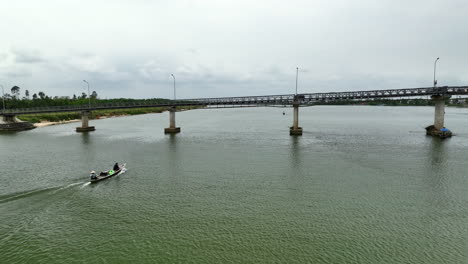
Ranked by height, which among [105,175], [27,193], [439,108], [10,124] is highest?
[439,108]

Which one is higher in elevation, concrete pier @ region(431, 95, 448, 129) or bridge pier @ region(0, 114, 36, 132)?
concrete pier @ region(431, 95, 448, 129)

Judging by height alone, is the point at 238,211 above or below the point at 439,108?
below

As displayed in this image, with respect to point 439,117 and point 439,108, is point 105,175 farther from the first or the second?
point 439,117

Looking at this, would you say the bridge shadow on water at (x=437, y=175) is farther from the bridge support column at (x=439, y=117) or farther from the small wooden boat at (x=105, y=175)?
the small wooden boat at (x=105, y=175)

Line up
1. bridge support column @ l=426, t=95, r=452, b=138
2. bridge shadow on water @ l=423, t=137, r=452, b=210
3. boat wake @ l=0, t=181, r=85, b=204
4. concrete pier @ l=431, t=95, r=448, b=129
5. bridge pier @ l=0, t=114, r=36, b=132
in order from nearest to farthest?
1. boat wake @ l=0, t=181, r=85, b=204
2. bridge shadow on water @ l=423, t=137, r=452, b=210
3. bridge support column @ l=426, t=95, r=452, b=138
4. concrete pier @ l=431, t=95, r=448, b=129
5. bridge pier @ l=0, t=114, r=36, b=132

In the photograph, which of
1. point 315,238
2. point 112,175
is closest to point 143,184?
point 112,175

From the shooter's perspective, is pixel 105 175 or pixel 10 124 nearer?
pixel 105 175

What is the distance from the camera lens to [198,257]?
17125mm

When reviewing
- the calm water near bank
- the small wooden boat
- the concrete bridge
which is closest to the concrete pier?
the concrete bridge

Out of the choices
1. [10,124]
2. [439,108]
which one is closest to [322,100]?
[439,108]

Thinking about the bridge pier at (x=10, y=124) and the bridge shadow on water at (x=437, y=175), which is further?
the bridge pier at (x=10, y=124)

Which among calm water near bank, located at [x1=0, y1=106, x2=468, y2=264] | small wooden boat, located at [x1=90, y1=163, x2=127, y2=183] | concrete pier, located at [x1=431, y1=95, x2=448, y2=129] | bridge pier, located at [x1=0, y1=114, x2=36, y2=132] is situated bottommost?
calm water near bank, located at [x1=0, y1=106, x2=468, y2=264]

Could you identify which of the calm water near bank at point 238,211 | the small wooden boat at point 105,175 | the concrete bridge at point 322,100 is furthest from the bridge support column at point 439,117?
the small wooden boat at point 105,175

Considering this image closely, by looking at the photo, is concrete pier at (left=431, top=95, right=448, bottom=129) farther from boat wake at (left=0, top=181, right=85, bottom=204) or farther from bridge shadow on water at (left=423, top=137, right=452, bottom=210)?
boat wake at (left=0, top=181, right=85, bottom=204)
